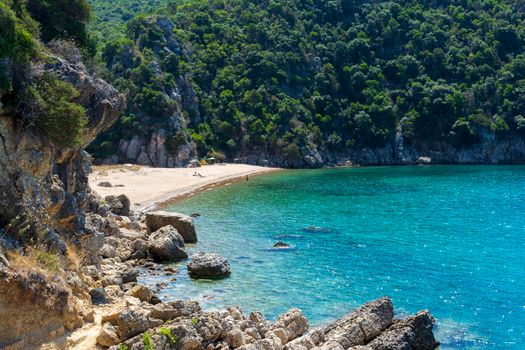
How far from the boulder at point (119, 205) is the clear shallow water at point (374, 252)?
19.9ft

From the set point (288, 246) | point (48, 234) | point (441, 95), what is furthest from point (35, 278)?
point (441, 95)

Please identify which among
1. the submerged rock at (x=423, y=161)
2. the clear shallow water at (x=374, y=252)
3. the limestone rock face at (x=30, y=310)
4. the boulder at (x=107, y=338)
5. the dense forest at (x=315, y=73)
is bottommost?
the clear shallow water at (x=374, y=252)

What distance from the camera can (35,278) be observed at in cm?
1695

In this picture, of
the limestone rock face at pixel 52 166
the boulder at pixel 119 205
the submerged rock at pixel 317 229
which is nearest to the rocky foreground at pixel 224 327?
the limestone rock face at pixel 52 166

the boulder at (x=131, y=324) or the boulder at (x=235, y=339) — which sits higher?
the boulder at (x=131, y=324)

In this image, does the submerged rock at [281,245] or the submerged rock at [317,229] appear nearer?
the submerged rock at [281,245]

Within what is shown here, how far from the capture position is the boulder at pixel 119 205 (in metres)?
44.1

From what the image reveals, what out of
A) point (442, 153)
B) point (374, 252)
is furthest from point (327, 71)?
point (374, 252)

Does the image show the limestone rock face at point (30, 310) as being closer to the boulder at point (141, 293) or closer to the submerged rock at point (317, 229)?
the boulder at point (141, 293)

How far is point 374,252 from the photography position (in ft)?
122

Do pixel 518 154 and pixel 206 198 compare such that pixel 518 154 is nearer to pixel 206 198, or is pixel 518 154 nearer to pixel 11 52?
pixel 206 198

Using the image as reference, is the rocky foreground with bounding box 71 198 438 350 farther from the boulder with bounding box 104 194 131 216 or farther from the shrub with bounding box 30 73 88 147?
the boulder with bounding box 104 194 131 216

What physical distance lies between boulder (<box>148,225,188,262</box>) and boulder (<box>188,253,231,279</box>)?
270cm

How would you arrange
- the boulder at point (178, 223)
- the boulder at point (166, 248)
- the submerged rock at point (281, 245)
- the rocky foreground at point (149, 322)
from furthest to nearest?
the boulder at point (178, 223)
the submerged rock at point (281, 245)
the boulder at point (166, 248)
the rocky foreground at point (149, 322)
